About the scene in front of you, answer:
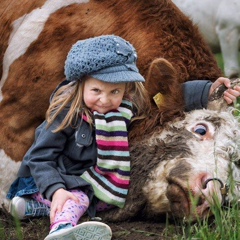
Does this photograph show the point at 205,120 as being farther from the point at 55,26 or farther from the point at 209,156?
the point at 55,26

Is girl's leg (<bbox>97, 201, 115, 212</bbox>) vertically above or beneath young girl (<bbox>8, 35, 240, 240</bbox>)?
beneath

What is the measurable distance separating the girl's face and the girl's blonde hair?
0.05 metres

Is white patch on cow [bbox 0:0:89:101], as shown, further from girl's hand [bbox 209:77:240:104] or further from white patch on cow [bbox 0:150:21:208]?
girl's hand [bbox 209:77:240:104]

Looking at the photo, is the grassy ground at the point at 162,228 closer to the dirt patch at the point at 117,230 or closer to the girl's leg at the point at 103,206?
the dirt patch at the point at 117,230

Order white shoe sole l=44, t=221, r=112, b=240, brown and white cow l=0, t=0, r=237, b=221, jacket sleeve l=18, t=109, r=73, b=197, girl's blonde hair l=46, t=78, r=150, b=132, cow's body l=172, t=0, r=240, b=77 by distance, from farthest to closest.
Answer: cow's body l=172, t=0, r=240, b=77, brown and white cow l=0, t=0, r=237, b=221, girl's blonde hair l=46, t=78, r=150, b=132, jacket sleeve l=18, t=109, r=73, b=197, white shoe sole l=44, t=221, r=112, b=240

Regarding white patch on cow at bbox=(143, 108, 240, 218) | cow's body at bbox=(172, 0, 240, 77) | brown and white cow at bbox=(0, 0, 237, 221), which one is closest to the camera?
white patch on cow at bbox=(143, 108, 240, 218)

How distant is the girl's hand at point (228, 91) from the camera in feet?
13.8

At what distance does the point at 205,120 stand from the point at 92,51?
690 millimetres

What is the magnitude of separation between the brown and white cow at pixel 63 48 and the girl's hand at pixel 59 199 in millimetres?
776

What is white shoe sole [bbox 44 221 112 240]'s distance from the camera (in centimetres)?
346

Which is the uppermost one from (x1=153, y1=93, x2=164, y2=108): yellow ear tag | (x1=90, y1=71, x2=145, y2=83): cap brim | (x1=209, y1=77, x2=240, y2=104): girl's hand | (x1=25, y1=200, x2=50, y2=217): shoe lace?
(x1=90, y1=71, x2=145, y2=83): cap brim

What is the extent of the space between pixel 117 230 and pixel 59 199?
331 millimetres

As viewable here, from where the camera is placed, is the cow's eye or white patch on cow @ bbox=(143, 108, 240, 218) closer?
white patch on cow @ bbox=(143, 108, 240, 218)

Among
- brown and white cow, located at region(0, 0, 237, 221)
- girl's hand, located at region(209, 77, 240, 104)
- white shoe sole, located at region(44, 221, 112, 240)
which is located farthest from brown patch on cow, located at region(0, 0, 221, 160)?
white shoe sole, located at region(44, 221, 112, 240)
